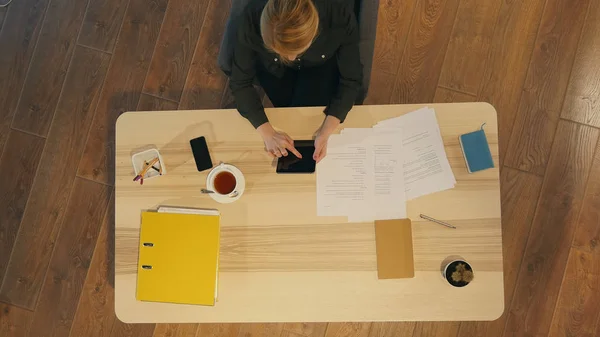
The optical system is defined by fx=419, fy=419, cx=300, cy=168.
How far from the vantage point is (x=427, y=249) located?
121 cm

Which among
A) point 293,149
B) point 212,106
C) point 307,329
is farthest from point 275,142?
point 307,329

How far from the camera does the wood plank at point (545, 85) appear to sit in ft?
6.24

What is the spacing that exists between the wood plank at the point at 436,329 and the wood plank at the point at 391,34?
1.15 meters

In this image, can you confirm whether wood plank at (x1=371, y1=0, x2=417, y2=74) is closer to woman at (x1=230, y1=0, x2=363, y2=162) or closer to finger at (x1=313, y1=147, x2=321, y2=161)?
woman at (x1=230, y1=0, x2=363, y2=162)

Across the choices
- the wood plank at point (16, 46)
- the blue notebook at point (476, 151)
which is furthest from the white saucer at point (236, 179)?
the wood plank at point (16, 46)

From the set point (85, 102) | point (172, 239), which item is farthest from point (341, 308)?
point (85, 102)

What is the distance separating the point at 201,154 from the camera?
1.28 m

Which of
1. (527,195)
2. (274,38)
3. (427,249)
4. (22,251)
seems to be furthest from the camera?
(22,251)

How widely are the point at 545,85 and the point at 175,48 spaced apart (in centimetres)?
176

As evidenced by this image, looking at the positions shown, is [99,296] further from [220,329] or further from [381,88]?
[381,88]

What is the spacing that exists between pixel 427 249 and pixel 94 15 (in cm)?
194

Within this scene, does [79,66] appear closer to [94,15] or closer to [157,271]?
[94,15]

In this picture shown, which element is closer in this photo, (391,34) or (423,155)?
(423,155)

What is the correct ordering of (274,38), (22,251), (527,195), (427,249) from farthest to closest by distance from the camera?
(22,251) < (527,195) < (427,249) < (274,38)
